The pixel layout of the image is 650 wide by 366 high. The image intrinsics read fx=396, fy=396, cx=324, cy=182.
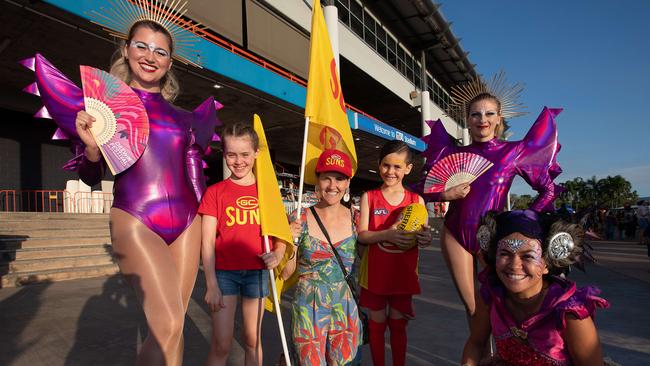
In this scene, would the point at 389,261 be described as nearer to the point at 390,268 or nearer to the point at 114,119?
the point at 390,268

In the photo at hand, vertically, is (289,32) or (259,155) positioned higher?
(289,32)

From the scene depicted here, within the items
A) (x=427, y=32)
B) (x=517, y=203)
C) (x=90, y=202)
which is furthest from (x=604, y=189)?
(x=90, y=202)

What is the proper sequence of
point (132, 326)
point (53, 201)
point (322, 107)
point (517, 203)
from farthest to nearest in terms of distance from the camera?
point (517, 203) → point (53, 201) → point (132, 326) → point (322, 107)

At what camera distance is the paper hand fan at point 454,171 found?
279 cm

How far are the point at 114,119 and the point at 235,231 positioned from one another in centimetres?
100

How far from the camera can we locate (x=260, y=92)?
39.2 feet

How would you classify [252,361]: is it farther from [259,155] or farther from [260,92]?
[260,92]

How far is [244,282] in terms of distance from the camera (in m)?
2.67

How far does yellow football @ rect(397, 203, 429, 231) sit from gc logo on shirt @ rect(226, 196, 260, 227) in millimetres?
983

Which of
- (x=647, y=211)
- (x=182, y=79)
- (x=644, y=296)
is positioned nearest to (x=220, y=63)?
(x=182, y=79)

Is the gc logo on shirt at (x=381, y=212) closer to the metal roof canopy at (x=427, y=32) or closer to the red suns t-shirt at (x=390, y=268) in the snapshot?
the red suns t-shirt at (x=390, y=268)

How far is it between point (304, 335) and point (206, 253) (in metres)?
0.78

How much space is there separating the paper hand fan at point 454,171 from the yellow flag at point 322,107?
0.64 m

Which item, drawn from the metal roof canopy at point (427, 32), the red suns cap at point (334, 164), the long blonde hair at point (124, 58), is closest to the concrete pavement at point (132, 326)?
Result: the red suns cap at point (334, 164)
